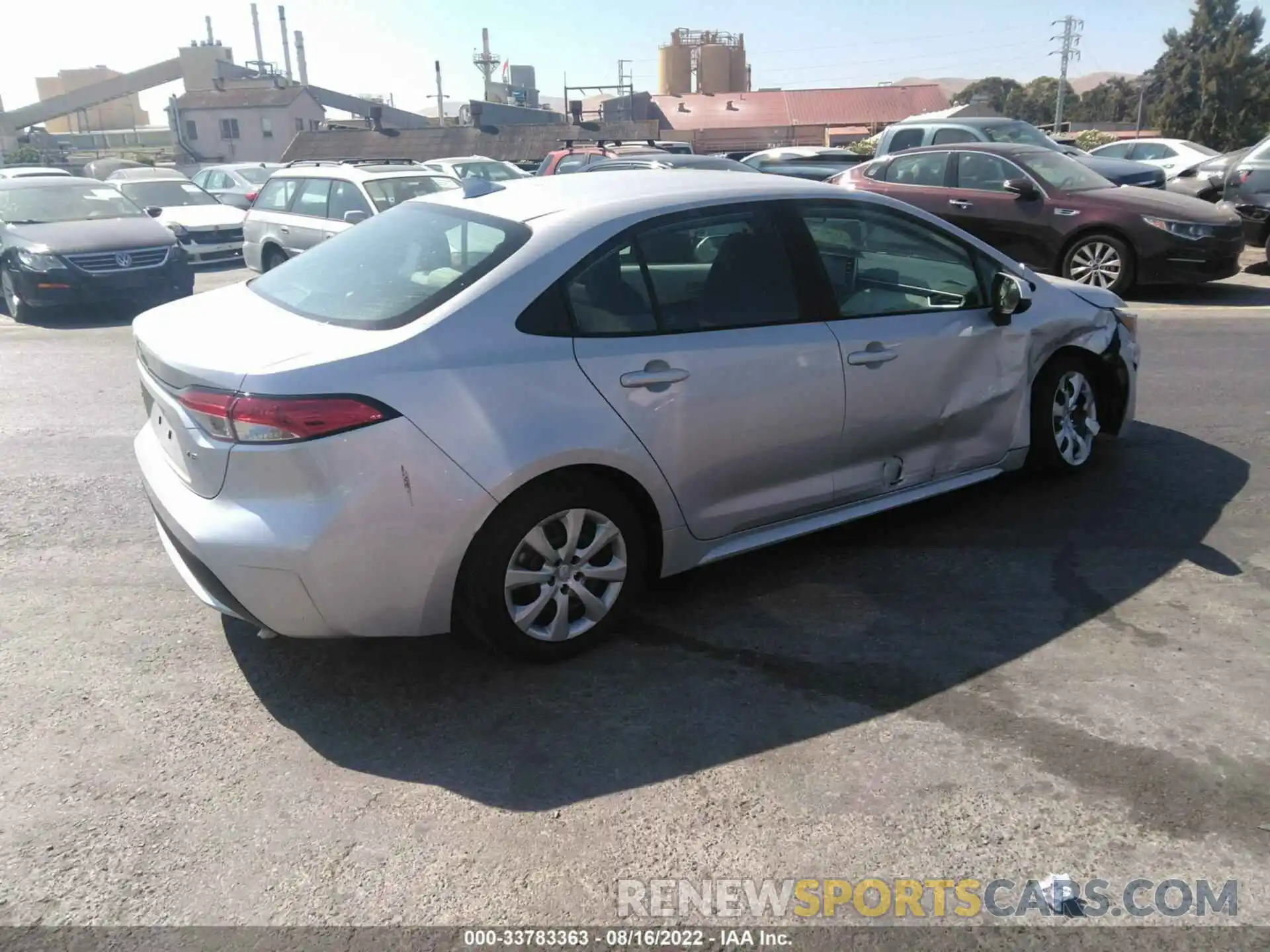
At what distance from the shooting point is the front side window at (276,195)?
13.0 m

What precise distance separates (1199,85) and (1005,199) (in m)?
53.0

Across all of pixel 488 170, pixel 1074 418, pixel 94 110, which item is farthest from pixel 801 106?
pixel 94 110

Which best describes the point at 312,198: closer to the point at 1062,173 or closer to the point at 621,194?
the point at 1062,173

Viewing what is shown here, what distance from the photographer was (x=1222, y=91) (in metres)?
53.2

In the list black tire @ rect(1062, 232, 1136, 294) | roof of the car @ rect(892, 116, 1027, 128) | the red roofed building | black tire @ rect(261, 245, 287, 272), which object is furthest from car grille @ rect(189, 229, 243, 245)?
the red roofed building

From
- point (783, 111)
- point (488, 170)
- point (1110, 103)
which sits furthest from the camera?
point (1110, 103)

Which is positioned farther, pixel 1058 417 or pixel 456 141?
pixel 456 141

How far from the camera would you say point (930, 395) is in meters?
4.48

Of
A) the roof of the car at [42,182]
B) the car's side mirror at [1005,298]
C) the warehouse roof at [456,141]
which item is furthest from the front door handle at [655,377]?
the warehouse roof at [456,141]

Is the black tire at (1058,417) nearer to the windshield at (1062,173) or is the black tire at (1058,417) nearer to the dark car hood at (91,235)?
the windshield at (1062,173)

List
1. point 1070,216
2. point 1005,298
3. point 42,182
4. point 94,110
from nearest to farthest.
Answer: point 1005,298 → point 1070,216 → point 42,182 → point 94,110

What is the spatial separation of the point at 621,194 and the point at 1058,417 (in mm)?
2611

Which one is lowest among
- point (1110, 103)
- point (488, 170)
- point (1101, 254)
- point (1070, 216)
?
point (1101, 254)

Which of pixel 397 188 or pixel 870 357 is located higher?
pixel 397 188
